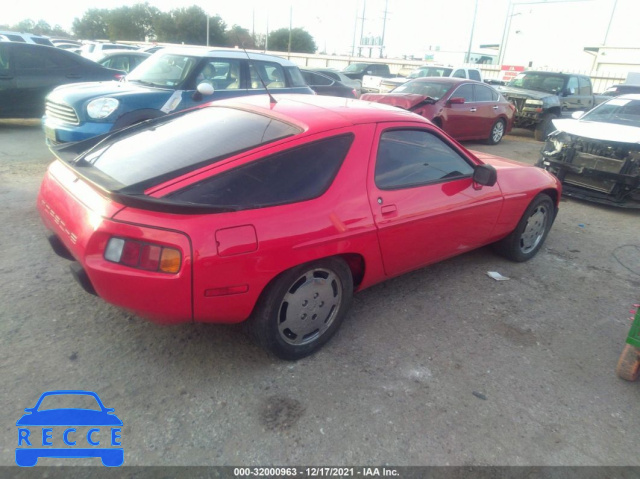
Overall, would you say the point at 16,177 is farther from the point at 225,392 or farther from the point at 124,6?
the point at 124,6

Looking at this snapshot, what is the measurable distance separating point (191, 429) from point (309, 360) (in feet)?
2.78

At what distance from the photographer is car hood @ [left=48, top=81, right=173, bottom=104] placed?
19.9ft

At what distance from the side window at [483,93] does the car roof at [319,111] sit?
8.08 metres

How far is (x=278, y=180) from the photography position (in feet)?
8.45

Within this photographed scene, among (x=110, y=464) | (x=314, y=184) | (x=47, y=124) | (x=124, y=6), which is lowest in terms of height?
(x=110, y=464)

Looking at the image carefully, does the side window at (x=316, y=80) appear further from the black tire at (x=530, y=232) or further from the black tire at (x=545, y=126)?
the black tire at (x=530, y=232)

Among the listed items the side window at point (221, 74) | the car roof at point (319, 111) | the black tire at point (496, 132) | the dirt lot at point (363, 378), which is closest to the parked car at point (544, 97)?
the black tire at point (496, 132)

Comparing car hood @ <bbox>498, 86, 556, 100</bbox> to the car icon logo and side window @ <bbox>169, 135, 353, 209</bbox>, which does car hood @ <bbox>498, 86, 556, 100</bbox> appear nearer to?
side window @ <bbox>169, 135, 353, 209</bbox>

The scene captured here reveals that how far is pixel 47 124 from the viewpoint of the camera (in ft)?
20.5

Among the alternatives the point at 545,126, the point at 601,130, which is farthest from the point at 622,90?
the point at 601,130

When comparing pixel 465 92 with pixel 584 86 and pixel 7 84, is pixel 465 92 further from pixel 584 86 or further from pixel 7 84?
pixel 7 84

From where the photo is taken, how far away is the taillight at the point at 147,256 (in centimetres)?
223

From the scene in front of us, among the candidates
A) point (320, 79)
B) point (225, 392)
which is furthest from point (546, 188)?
point (320, 79)

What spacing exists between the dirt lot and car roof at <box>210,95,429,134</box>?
1.41 metres
